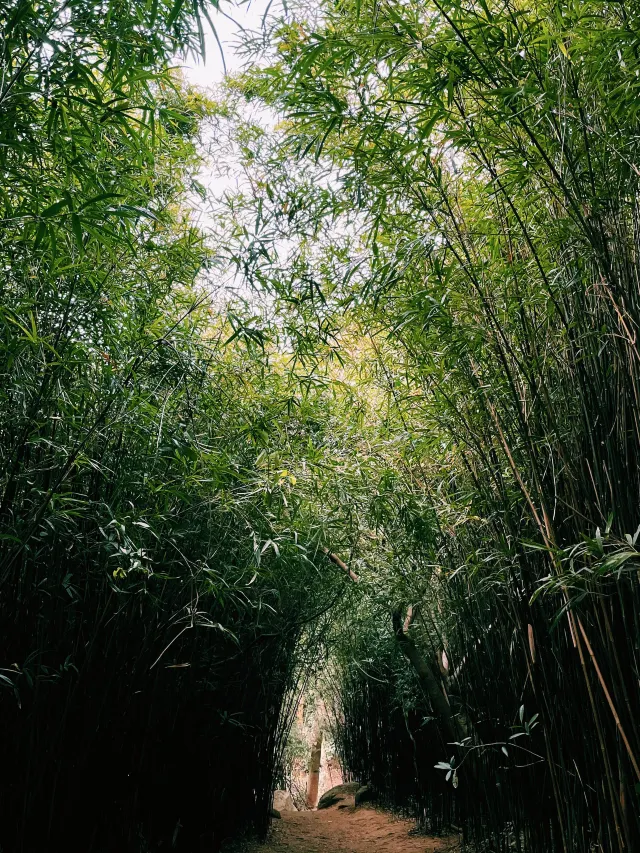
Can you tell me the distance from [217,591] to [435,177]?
194 centimetres

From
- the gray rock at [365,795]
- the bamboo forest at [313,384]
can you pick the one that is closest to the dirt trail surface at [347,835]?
the gray rock at [365,795]

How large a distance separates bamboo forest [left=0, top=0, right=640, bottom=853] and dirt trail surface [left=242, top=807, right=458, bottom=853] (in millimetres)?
778

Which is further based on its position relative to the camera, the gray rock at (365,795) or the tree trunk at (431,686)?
the gray rock at (365,795)

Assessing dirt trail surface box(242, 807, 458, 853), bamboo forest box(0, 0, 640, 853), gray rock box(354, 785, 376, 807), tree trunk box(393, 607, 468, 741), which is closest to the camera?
bamboo forest box(0, 0, 640, 853)

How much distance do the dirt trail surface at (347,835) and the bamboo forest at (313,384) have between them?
2.55ft

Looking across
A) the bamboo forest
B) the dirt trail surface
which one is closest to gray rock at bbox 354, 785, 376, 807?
the dirt trail surface

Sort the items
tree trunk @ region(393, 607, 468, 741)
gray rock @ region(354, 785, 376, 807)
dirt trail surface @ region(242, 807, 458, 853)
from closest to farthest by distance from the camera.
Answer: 1. tree trunk @ region(393, 607, 468, 741)
2. dirt trail surface @ region(242, 807, 458, 853)
3. gray rock @ region(354, 785, 376, 807)

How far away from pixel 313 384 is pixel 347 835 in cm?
483

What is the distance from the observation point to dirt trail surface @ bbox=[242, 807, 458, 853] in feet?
15.9

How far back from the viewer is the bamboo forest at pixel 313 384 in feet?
5.82

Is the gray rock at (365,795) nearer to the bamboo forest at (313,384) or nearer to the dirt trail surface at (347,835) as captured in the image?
the dirt trail surface at (347,835)

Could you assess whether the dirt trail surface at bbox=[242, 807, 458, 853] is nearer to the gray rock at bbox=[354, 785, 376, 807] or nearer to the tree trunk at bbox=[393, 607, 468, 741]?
the gray rock at bbox=[354, 785, 376, 807]

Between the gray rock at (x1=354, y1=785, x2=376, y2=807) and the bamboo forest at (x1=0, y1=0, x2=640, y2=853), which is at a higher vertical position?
the bamboo forest at (x1=0, y1=0, x2=640, y2=853)

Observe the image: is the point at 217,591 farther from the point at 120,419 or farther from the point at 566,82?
the point at 566,82
